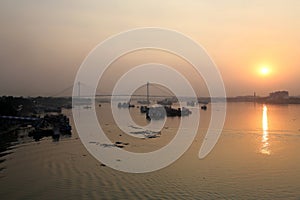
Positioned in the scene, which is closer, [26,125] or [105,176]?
[105,176]

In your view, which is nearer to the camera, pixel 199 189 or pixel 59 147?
pixel 199 189

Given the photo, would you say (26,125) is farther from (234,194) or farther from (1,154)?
(234,194)

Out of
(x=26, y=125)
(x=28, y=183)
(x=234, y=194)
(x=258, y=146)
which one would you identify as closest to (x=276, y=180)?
(x=234, y=194)

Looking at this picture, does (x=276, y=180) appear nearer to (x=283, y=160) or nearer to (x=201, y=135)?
(x=283, y=160)

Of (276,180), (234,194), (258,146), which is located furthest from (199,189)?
(258,146)

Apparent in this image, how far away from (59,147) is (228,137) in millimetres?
8987

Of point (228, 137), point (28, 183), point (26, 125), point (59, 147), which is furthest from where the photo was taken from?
point (26, 125)

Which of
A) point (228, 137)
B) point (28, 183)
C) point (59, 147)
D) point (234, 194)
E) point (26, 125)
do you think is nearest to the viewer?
point (234, 194)

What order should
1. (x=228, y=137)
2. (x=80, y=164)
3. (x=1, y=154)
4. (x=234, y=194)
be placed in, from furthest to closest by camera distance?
(x=228, y=137), (x=1, y=154), (x=80, y=164), (x=234, y=194)

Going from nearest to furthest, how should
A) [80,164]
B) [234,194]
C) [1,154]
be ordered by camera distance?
[234,194] < [80,164] < [1,154]

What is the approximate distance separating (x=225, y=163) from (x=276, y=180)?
90.2 inches

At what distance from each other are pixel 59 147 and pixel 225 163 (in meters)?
7.40

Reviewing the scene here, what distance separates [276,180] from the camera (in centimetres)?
865

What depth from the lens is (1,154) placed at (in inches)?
492
